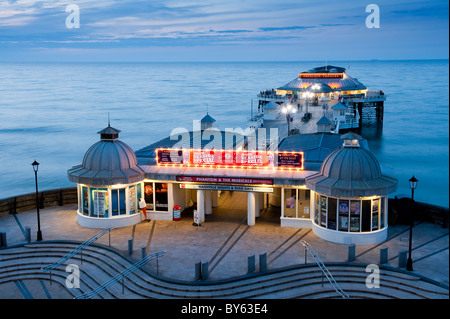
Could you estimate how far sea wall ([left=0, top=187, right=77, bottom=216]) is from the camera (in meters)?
33.7

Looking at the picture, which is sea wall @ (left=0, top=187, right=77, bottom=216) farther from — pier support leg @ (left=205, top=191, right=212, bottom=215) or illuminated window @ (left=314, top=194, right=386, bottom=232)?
illuminated window @ (left=314, top=194, right=386, bottom=232)

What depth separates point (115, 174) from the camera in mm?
31078

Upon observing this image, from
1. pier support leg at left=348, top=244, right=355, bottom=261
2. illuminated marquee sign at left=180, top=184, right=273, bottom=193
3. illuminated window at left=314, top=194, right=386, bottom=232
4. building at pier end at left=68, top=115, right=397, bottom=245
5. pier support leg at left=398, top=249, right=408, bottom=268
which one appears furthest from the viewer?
illuminated marquee sign at left=180, top=184, right=273, bottom=193

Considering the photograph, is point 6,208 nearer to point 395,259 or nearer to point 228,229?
point 228,229

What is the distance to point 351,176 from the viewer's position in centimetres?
2862

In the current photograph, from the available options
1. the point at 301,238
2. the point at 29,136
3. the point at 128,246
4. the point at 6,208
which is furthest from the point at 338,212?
the point at 29,136

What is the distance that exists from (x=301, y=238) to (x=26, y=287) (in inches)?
571

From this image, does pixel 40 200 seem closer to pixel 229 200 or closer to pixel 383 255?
pixel 229 200

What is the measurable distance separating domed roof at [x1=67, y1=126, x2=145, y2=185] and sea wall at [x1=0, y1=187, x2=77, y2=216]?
455cm

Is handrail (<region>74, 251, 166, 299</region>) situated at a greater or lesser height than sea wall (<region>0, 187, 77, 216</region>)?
lesser

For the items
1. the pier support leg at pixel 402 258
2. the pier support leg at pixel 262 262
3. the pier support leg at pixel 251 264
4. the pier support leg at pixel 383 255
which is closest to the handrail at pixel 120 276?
the pier support leg at pixel 251 264

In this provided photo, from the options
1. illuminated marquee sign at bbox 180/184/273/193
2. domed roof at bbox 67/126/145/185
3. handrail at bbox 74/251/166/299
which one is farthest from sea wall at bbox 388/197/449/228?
domed roof at bbox 67/126/145/185

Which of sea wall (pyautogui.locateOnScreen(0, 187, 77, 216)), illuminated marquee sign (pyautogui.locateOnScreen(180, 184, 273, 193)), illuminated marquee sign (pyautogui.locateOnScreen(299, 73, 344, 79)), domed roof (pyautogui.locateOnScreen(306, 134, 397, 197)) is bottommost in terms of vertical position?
sea wall (pyautogui.locateOnScreen(0, 187, 77, 216))

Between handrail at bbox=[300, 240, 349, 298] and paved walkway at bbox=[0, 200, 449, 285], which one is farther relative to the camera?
paved walkway at bbox=[0, 200, 449, 285]
